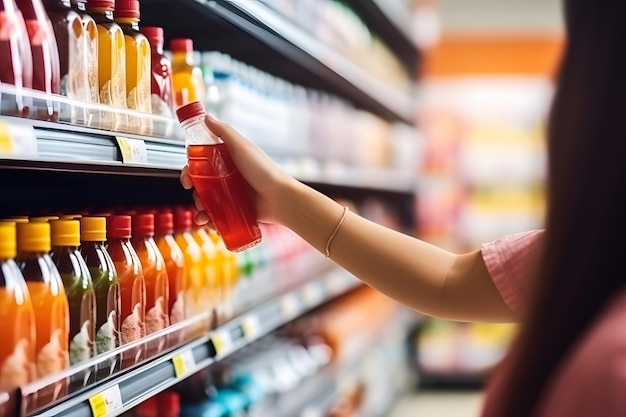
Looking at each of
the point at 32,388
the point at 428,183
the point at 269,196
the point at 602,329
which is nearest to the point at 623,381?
the point at 602,329

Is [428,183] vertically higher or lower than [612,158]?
lower

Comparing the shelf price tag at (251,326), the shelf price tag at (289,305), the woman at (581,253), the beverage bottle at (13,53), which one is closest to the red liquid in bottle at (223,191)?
the beverage bottle at (13,53)

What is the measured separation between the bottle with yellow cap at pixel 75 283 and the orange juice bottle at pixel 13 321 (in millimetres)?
141

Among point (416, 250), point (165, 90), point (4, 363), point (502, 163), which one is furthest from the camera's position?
point (502, 163)

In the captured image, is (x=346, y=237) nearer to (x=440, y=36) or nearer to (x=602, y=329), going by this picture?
(x=602, y=329)

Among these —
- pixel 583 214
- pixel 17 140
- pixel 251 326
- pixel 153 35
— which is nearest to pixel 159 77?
pixel 153 35

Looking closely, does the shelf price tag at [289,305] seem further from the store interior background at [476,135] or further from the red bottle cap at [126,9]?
the store interior background at [476,135]

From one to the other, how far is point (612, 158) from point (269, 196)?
925mm

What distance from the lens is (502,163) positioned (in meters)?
6.37

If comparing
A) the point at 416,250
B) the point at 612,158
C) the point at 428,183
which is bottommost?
the point at 428,183

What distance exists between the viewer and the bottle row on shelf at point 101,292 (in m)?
1.39

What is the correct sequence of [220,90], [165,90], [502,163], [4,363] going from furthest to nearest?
[502,163] < [220,90] < [165,90] < [4,363]

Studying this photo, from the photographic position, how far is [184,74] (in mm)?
2111

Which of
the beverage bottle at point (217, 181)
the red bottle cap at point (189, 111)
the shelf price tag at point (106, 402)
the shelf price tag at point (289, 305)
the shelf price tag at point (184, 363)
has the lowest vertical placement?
the shelf price tag at point (289, 305)
